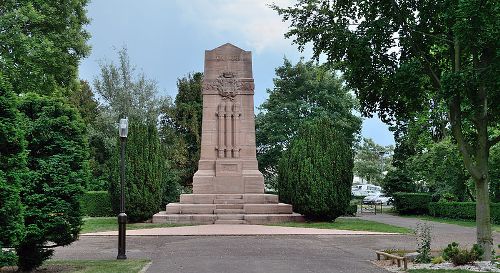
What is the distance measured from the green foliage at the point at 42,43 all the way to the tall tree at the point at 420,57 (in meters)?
18.1

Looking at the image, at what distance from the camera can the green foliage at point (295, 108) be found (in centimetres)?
4803

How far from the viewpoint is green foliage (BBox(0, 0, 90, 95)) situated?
90.4 ft

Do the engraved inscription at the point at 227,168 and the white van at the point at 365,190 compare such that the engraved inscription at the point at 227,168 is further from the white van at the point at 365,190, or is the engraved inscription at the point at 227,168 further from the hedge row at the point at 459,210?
the white van at the point at 365,190

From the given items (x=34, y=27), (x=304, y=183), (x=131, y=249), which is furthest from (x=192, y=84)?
(x=131, y=249)

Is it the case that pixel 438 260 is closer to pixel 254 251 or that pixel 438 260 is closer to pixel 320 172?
pixel 254 251

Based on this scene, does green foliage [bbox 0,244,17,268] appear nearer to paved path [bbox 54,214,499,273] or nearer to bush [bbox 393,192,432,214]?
paved path [bbox 54,214,499,273]

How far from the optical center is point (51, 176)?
11.0 m

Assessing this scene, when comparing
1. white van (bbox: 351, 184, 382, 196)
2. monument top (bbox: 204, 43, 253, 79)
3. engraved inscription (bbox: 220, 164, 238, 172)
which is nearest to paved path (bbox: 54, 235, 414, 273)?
engraved inscription (bbox: 220, 164, 238, 172)

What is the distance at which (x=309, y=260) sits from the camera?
1272 centimetres

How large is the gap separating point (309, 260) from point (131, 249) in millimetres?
5375

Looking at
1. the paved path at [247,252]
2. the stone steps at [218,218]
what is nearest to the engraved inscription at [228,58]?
the stone steps at [218,218]

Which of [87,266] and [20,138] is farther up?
[20,138]

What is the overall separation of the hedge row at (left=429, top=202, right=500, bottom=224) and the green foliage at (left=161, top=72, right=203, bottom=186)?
66.5 feet

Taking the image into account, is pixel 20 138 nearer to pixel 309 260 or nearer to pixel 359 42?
pixel 309 260
